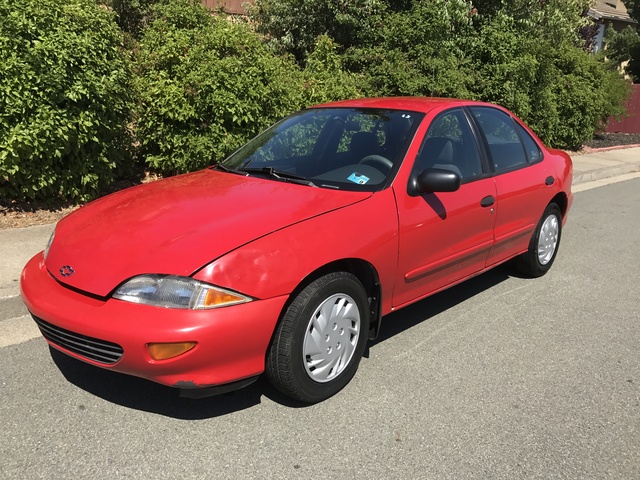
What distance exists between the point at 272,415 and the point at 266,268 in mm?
809

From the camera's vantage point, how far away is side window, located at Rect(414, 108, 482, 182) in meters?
3.75

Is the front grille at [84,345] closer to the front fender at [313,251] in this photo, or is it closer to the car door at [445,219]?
the front fender at [313,251]

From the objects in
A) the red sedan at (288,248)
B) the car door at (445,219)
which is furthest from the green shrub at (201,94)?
the car door at (445,219)

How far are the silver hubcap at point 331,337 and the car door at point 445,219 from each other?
0.47 m

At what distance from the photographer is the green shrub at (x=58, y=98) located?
5.38 m

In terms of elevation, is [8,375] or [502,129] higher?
[502,129]

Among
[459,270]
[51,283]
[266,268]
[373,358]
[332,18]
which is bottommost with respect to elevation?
[373,358]

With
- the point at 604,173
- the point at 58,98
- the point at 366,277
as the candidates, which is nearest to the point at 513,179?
the point at 366,277

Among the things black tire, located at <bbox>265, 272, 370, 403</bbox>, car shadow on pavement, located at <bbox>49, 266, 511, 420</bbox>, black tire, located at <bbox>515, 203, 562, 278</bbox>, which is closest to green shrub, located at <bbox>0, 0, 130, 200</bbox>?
car shadow on pavement, located at <bbox>49, 266, 511, 420</bbox>

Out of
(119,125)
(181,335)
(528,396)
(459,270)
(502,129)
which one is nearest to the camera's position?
(181,335)

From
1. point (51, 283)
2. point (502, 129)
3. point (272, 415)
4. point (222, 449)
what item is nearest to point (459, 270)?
point (502, 129)

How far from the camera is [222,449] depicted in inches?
104

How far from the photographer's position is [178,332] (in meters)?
2.49

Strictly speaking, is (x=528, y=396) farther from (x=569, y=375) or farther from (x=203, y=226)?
(x=203, y=226)
